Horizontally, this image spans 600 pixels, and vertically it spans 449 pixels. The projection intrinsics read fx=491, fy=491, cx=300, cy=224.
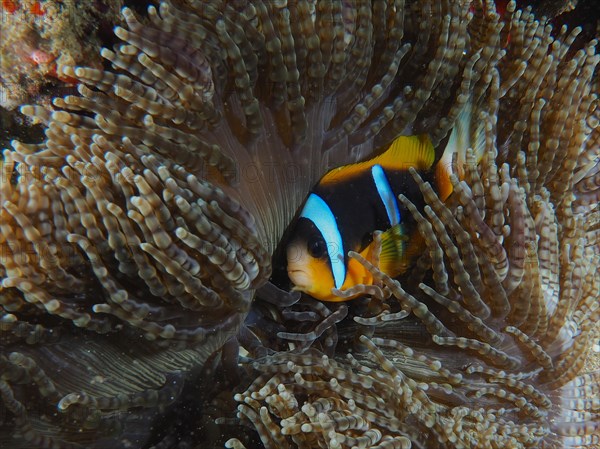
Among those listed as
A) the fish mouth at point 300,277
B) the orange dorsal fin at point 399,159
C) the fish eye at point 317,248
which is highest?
the orange dorsal fin at point 399,159

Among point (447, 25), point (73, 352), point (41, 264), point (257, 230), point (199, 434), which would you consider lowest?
point (199, 434)

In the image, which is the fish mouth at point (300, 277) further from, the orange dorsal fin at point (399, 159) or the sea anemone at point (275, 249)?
the orange dorsal fin at point (399, 159)

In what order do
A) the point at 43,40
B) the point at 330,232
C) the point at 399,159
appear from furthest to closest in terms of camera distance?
the point at 399,159 < the point at 330,232 < the point at 43,40

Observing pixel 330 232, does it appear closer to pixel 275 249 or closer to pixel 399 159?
pixel 275 249

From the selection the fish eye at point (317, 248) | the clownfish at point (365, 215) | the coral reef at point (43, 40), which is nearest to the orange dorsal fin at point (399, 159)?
the clownfish at point (365, 215)

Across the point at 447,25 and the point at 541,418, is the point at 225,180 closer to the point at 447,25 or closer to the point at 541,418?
the point at 447,25

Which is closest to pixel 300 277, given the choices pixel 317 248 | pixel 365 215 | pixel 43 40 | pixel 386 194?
pixel 317 248

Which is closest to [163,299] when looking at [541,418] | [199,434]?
[199,434]
